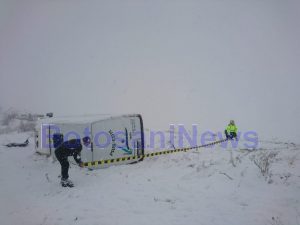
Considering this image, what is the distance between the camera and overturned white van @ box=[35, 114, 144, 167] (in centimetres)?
1201

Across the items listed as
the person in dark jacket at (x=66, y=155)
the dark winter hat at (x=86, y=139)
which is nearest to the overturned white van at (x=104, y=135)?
the dark winter hat at (x=86, y=139)

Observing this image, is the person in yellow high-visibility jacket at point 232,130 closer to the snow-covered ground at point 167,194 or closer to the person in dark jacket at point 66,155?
the snow-covered ground at point 167,194

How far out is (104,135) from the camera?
40.7ft

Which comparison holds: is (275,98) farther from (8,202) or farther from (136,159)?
(8,202)

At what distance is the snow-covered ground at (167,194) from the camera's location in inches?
270

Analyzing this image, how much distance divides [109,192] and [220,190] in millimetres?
3316

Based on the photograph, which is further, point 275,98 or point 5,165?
point 275,98

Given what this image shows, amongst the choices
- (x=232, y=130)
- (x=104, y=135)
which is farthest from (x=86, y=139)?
(x=232, y=130)

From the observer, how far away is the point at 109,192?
351 inches

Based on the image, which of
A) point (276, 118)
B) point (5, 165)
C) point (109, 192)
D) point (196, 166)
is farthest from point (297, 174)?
point (276, 118)

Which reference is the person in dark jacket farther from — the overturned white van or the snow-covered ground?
the overturned white van

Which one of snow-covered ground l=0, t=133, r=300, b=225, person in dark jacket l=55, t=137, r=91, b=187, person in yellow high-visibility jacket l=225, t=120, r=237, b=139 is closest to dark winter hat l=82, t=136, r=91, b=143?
snow-covered ground l=0, t=133, r=300, b=225

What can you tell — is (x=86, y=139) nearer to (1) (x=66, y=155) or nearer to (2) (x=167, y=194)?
(1) (x=66, y=155)

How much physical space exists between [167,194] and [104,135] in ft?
16.1
